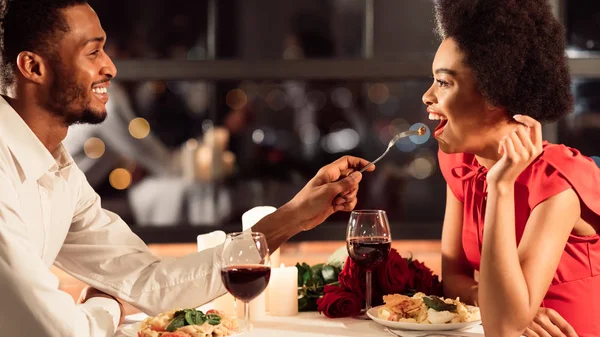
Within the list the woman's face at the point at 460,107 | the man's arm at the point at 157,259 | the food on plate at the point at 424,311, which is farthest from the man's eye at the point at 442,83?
the food on plate at the point at 424,311

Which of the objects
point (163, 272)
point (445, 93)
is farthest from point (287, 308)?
point (445, 93)

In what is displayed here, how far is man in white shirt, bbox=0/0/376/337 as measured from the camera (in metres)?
1.88

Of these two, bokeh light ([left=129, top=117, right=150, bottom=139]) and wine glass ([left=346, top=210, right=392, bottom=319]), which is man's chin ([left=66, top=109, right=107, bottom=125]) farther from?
bokeh light ([left=129, top=117, right=150, bottom=139])

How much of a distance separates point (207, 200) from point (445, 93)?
2.47 m

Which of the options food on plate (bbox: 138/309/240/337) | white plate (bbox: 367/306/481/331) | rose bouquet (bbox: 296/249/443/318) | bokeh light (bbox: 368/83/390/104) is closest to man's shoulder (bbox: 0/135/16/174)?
food on plate (bbox: 138/309/240/337)

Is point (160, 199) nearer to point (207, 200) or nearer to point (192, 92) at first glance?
point (207, 200)

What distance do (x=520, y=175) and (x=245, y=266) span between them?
2.38 feet

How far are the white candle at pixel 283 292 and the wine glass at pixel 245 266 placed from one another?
0.29m

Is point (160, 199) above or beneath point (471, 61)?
beneath

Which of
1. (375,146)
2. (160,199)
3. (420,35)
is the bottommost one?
(160,199)

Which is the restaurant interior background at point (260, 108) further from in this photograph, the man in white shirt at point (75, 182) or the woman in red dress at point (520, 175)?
the woman in red dress at point (520, 175)

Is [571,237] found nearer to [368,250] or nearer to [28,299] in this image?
[368,250]

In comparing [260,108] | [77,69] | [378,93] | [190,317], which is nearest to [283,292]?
[190,317]

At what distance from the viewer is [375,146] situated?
4406 millimetres
